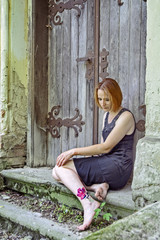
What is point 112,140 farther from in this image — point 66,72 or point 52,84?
point 52,84

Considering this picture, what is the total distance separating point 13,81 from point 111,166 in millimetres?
1667

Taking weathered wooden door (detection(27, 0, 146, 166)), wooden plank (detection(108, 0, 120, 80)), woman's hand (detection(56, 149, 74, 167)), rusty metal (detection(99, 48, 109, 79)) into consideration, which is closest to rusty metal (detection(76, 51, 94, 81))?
weathered wooden door (detection(27, 0, 146, 166))

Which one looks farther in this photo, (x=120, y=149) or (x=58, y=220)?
(x=120, y=149)

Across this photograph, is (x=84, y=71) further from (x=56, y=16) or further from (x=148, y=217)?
(x=148, y=217)

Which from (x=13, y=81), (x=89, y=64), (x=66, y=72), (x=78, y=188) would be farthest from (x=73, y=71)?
(x=78, y=188)

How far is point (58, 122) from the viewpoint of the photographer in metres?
3.23

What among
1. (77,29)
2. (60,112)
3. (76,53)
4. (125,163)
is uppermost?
(77,29)

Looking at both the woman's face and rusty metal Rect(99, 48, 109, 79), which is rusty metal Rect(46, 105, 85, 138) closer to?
rusty metal Rect(99, 48, 109, 79)

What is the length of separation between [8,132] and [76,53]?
122 cm

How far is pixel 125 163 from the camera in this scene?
227cm

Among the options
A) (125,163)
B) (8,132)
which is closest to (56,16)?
(8,132)

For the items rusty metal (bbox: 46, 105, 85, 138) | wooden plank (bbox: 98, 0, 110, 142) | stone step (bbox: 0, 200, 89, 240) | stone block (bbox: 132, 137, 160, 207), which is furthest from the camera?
rusty metal (bbox: 46, 105, 85, 138)

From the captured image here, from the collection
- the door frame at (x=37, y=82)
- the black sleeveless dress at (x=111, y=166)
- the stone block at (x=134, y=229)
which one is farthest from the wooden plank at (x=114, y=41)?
the stone block at (x=134, y=229)

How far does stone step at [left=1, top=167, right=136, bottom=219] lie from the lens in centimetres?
198
